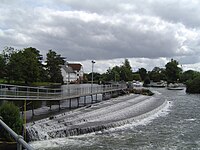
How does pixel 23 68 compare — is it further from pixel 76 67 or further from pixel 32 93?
pixel 76 67

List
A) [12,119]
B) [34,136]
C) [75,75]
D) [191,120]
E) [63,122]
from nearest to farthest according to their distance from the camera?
[12,119], [34,136], [63,122], [191,120], [75,75]

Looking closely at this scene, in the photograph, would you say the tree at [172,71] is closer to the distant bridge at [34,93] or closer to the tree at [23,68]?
the tree at [23,68]

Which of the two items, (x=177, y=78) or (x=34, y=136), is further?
(x=177, y=78)

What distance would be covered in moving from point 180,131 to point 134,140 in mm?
6855

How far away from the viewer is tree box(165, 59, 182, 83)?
175m

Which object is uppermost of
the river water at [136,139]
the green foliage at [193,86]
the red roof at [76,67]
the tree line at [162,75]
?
the red roof at [76,67]

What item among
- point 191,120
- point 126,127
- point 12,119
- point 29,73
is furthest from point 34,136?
point 29,73

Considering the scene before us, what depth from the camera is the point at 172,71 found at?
17588cm

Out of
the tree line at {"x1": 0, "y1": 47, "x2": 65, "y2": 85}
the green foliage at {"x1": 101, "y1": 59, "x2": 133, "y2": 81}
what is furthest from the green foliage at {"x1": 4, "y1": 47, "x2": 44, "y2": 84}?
the green foliage at {"x1": 101, "y1": 59, "x2": 133, "y2": 81}

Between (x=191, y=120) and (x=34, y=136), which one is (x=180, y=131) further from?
(x=34, y=136)

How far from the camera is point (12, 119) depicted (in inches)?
774

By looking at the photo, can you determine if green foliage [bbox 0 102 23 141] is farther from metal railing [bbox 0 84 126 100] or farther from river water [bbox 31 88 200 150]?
metal railing [bbox 0 84 126 100]

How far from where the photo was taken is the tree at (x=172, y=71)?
175125 mm

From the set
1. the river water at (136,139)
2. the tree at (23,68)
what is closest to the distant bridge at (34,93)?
the river water at (136,139)
